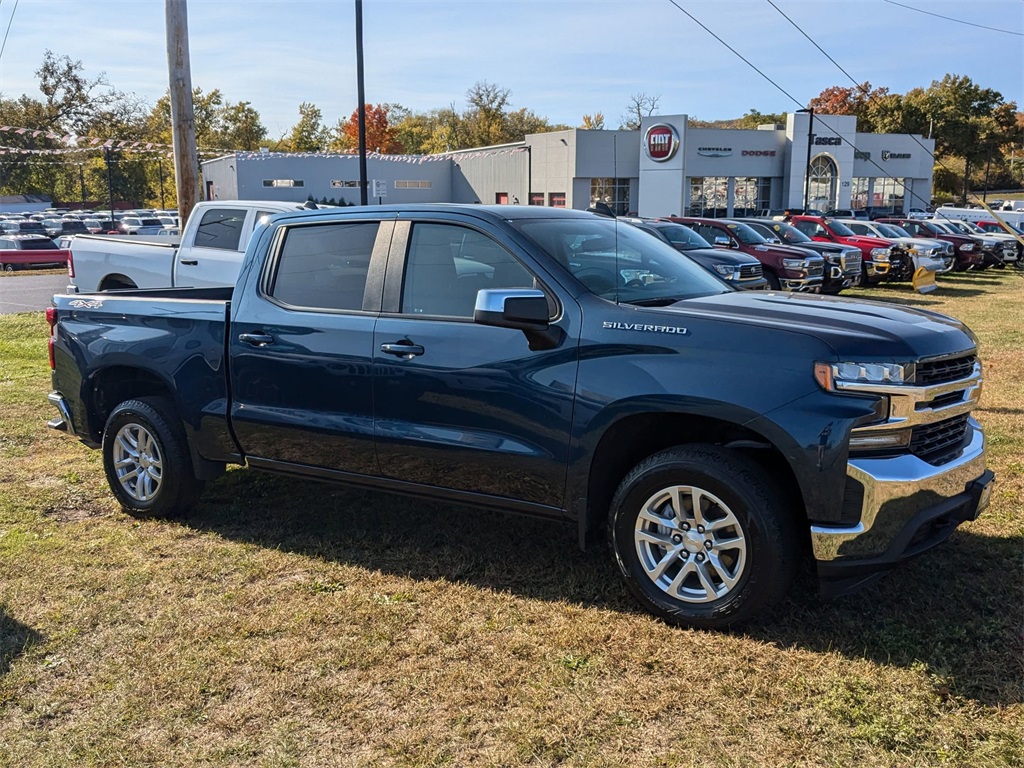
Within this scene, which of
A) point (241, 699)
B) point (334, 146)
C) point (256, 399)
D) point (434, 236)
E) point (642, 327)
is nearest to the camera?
point (241, 699)

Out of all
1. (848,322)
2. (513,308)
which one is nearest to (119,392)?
(513,308)

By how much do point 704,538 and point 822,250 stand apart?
701 inches

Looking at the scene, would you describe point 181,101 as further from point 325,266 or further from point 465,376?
point 465,376

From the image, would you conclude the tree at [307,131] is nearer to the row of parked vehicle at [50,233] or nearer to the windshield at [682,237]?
the row of parked vehicle at [50,233]

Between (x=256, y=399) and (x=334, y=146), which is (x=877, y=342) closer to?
(x=256, y=399)

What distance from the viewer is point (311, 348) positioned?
15.9ft

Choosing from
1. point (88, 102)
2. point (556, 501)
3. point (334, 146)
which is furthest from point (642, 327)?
point (334, 146)

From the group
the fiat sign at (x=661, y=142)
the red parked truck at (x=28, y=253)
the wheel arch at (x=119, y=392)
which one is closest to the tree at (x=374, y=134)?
the fiat sign at (x=661, y=142)

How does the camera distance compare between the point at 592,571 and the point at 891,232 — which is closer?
the point at 592,571

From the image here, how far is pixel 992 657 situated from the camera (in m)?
3.71

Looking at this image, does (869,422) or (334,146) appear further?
(334,146)

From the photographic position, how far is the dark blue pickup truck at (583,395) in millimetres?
3639

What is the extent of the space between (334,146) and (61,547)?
94683 millimetres

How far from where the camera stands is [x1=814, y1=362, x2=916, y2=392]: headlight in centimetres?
357
